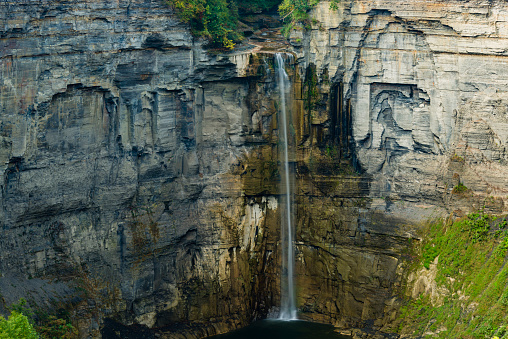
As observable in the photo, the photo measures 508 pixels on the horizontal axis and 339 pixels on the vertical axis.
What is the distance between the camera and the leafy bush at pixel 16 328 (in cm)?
3253

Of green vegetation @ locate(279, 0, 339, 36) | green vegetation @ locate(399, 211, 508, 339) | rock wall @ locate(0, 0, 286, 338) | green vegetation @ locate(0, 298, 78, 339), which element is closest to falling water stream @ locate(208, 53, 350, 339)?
rock wall @ locate(0, 0, 286, 338)

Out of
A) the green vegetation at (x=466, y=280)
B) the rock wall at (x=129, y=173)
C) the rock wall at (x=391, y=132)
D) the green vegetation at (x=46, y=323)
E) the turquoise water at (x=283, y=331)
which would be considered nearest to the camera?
the green vegetation at (x=46, y=323)

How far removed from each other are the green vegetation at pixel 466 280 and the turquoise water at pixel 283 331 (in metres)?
4.51

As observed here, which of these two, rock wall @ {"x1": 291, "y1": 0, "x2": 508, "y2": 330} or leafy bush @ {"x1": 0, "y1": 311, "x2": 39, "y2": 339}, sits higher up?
rock wall @ {"x1": 291, "y1": 0, "x2": 508, "y2": 330}

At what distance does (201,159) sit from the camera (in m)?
46.6

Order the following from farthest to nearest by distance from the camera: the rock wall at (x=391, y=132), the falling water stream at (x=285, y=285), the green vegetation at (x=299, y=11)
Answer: the green vegetation at (x=299, y=11), the falling water stream at (x=285, y=285), the rock wall at (x=391, y=132)

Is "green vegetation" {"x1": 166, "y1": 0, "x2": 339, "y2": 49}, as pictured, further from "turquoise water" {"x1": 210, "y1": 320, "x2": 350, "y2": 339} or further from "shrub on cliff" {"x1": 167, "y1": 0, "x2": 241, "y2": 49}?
"turquoise water" {"x1": 210, "y1": 320, "x2": 350, "y2": 339}

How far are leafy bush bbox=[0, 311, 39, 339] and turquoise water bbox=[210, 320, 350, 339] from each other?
1399 centimetres

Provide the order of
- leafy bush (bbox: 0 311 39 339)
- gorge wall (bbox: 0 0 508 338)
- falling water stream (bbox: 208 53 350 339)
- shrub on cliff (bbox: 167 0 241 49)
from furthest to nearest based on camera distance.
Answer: falling water stream (bbox: 208 53 350 339)
shrub on cliff (bbox: 167 0 241 49)
gorge wall (bbox: 0 0 508 338)
leafy bush (bbox: 0 311 39 339)

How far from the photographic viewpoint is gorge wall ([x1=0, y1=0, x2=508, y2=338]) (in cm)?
4003

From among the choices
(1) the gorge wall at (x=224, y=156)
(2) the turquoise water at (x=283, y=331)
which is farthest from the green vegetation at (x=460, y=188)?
(2) the turquoise water at (x=283, y=331)

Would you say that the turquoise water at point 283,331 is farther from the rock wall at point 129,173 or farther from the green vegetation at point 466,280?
the green vegetation at point 466,280

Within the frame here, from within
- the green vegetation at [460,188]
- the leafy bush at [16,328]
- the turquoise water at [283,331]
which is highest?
the green vegetation at [460,188]

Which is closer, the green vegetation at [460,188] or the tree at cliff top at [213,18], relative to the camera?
the tree at cliff top at [213,18]
